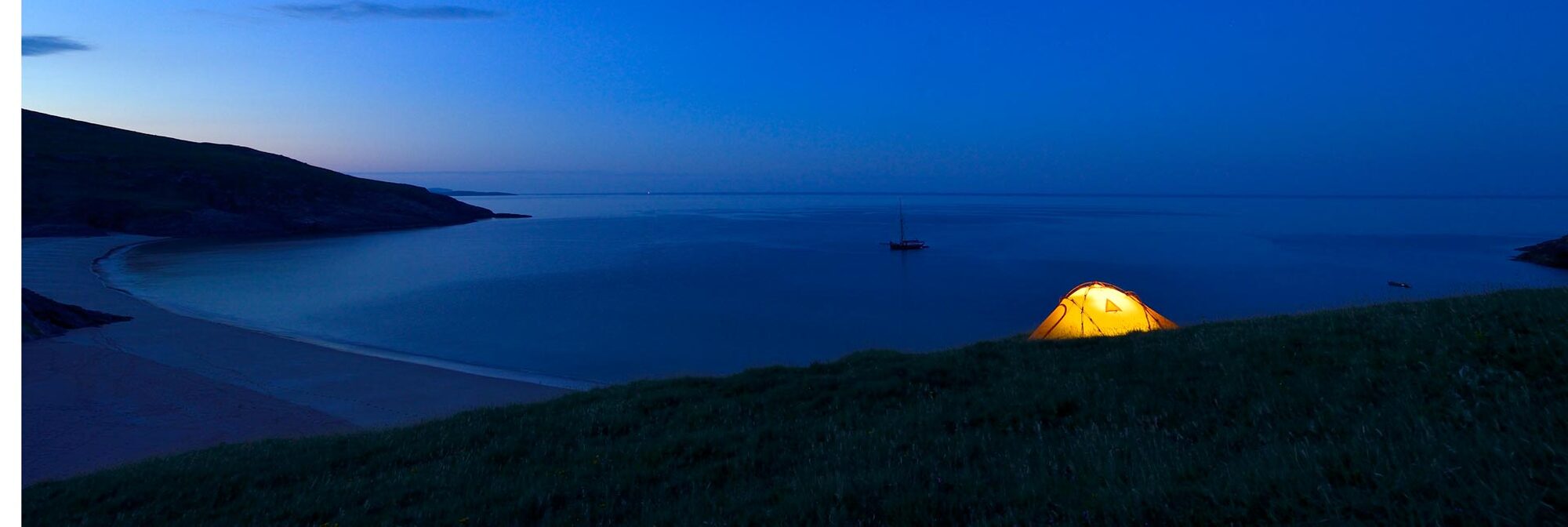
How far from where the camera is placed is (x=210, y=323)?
3222cm

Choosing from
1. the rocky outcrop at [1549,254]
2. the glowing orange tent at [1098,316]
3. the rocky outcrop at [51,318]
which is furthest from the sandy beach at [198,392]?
the rocky outcrop at [1549,254]

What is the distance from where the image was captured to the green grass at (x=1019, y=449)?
13.4ft

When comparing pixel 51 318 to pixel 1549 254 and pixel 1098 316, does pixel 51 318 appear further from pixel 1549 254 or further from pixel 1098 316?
pixel 1549 254

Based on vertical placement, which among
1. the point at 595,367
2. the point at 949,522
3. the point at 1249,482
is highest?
the point at 1249,482

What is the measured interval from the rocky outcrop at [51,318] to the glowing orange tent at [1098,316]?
34.2 meters

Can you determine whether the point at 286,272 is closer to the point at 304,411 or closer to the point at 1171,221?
the point at 304,411

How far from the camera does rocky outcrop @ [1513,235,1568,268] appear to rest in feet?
164

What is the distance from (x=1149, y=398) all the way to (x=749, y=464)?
4429mm

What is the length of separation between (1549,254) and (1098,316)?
202 ft

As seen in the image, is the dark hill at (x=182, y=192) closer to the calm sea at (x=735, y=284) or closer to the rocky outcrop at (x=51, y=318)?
the calm sea at (x=735, y=284)

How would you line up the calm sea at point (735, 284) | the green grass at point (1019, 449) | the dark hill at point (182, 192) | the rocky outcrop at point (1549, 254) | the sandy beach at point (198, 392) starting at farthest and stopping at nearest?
the dark hill at point (182, 192) → the rocky outcrop at point (1549, 254) → the calm sea at point (735, 284) → the sandy beach at point (198, 392) → the green grass at point (1019, 449)

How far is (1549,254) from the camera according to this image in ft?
174

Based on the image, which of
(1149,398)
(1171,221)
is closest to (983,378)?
(1149,398)

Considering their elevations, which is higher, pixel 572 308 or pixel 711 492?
pixel 711 492
